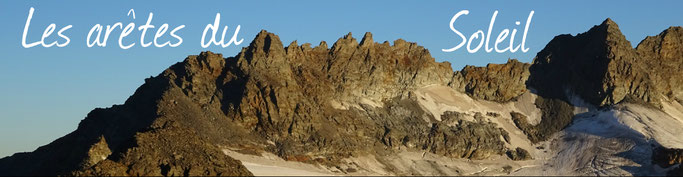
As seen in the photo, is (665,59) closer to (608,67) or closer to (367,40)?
(608,67)

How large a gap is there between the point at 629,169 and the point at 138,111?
56.8 metres

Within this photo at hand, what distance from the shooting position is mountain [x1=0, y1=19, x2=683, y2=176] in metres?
146

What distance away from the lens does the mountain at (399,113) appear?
478ft

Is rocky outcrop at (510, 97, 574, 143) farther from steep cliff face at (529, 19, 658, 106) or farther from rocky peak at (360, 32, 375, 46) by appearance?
rocky peak at (360, 32, 375, 46)

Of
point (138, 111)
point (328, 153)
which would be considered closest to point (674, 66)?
point (328, 153)

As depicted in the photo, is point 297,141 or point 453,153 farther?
point 453,153

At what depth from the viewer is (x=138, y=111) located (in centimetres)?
15312

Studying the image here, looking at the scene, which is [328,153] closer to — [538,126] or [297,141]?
[297,141]

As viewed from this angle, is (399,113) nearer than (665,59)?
Yes

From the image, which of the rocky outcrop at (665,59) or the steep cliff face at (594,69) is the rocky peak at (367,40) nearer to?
the steep cliff face at (594,69)

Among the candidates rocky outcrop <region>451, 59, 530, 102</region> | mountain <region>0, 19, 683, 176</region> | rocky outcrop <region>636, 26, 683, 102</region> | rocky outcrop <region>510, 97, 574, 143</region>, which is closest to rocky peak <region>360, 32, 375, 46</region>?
mountain <region>0, 19, 683, 176</region>

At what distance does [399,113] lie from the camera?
168 m

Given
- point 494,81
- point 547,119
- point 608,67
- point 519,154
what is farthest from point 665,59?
point 519,154

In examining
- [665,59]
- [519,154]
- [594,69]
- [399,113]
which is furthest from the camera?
[665,59]
